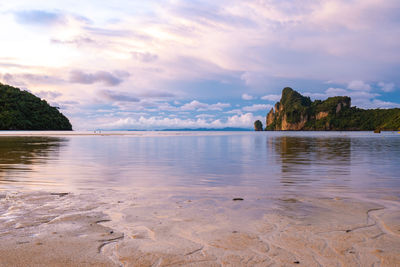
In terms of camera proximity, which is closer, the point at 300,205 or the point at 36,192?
the point at 300,205

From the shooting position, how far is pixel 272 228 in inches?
213

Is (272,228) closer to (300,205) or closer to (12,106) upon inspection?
(300,205)

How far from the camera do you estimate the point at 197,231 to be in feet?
17.2

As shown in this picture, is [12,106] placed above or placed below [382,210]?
above

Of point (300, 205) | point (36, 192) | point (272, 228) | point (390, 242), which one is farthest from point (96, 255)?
point (36, 192)

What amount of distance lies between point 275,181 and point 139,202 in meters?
5.89

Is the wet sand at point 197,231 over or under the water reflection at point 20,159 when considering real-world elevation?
over

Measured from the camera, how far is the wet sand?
403cm

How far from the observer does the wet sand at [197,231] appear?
403 centimetres

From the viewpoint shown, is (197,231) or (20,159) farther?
(20,159)

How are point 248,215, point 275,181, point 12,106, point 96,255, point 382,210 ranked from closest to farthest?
1. point 96,255
2. point 248,215
3. point 382,210
4. point 275,181
5. point 12,106

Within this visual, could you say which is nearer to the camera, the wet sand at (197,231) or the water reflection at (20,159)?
the wet sand at (197,231)

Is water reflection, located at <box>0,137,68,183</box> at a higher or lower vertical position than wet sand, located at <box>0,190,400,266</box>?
Result: lower

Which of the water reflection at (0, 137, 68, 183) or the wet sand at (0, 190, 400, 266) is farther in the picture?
the water reflection at (0, 137, 68, 183)
